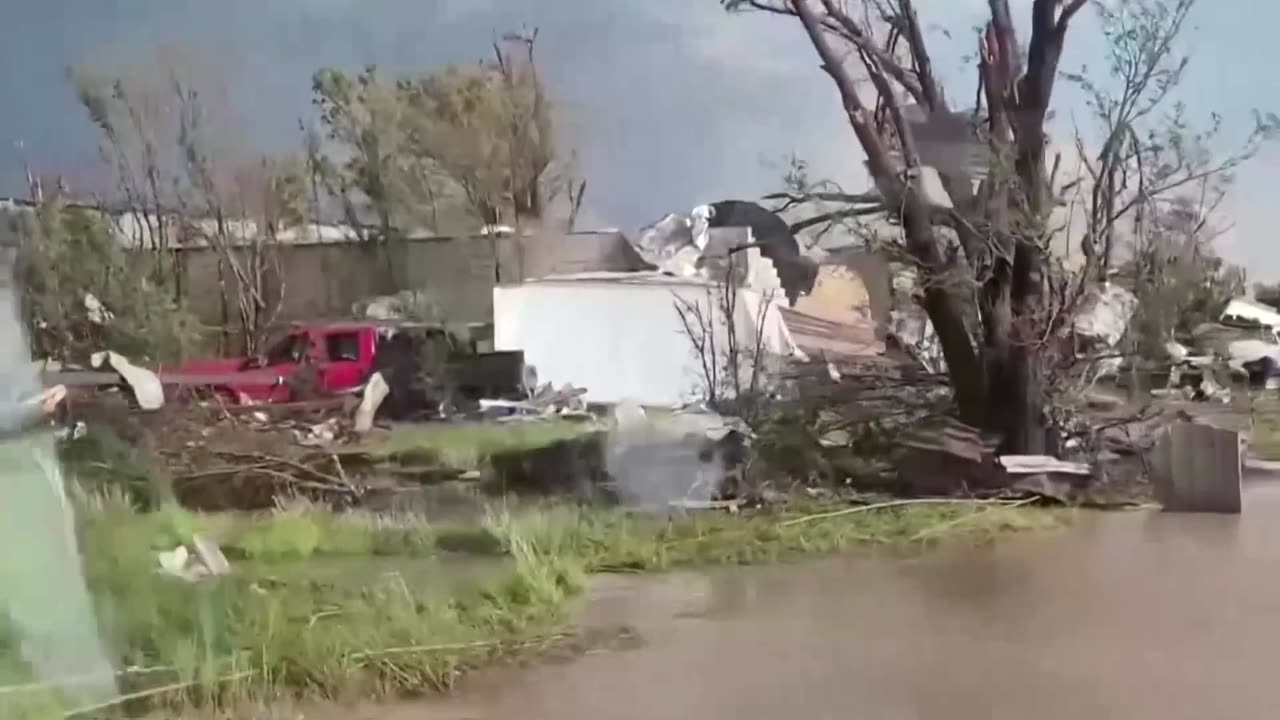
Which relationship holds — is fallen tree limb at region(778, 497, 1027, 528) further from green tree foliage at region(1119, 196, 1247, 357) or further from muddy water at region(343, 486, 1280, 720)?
green tree foliage at region(1119, 196, 1247, 357)

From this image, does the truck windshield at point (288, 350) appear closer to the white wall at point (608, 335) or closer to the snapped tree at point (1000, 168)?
the white wall at point (608, 335)

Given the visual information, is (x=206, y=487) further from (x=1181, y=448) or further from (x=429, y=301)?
(x=1181, y=448)

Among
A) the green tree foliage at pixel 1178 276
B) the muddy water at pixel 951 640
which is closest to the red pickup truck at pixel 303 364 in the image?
the muddy water at pixel 951 640

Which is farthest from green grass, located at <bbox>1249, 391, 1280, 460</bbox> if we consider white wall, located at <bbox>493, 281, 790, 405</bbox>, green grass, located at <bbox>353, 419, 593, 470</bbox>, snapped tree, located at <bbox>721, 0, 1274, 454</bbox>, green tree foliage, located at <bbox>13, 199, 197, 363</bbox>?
green tree foliage, located at <bbox>13, 199, 197, 363</bbox>

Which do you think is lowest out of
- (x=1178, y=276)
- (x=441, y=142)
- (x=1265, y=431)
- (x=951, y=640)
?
(x=951, y=640)

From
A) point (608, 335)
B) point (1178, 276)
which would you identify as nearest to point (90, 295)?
point (608, 335)

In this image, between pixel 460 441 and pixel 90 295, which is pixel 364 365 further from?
pixel 90 295

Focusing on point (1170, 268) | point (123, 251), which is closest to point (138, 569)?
point (123, 251)
